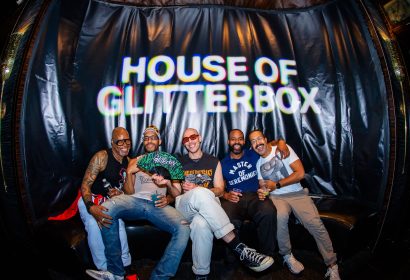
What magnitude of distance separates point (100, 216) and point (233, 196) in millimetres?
1349

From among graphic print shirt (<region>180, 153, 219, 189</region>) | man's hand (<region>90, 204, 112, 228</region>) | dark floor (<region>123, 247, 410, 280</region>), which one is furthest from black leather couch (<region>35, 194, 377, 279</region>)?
graphic print shirt (<region>180, 153, 219, 189</region>)

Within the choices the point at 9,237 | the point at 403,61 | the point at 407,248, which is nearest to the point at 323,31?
the point at 403,61

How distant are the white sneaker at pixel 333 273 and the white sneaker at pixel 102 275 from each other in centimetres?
188

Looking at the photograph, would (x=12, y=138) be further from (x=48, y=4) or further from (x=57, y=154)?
(x=48, y=4)

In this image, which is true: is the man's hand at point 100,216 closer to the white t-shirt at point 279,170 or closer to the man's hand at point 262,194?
the man's hand at point 262,194

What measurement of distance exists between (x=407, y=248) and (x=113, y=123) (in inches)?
146

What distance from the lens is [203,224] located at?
2.58 m

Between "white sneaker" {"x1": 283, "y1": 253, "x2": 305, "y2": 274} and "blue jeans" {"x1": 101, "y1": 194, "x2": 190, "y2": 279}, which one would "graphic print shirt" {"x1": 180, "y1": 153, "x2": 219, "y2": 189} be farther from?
"white sneaker" {"x1": 283, "y1": 253, "x2": 305, "y2": 274}

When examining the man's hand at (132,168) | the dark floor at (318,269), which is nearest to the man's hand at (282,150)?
the dark floor at (318,269)

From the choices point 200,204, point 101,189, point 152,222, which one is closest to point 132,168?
point 101,189

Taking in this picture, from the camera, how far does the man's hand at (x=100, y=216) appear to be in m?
2.57

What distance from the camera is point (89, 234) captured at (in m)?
2.64

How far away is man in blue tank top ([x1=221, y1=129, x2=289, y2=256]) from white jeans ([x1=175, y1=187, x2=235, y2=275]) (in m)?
0.34

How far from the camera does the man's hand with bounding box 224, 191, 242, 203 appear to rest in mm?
3105
